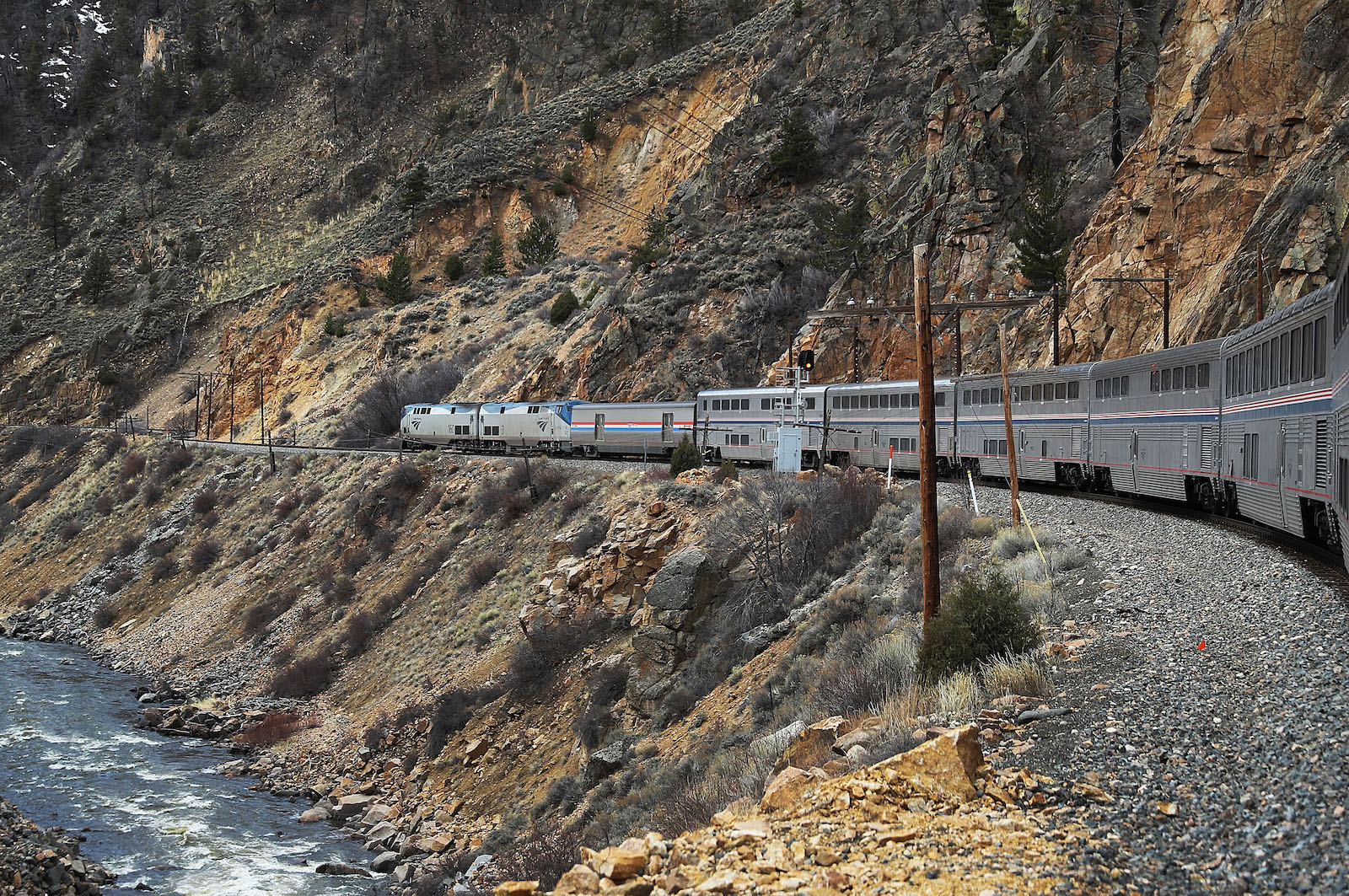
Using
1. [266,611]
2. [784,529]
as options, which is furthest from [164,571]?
[784,529]

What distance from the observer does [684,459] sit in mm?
35469

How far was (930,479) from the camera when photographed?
14.6 m

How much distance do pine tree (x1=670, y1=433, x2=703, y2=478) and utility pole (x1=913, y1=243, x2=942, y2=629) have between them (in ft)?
65.7

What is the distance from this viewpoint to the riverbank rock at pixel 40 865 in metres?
18.6

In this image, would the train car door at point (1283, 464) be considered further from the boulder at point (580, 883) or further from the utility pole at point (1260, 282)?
the utility pole at point (1260, 282)

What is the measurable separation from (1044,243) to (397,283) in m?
55.8

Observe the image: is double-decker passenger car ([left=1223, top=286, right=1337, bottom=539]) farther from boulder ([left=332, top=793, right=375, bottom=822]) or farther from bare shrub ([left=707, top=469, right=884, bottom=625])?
boulder ([left=332, top=793, right=375, bottom=822])

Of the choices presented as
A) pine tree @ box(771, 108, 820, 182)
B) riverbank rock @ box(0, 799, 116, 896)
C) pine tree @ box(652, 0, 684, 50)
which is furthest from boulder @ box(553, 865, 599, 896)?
pine tree @ box(652, 0, 684, 50)

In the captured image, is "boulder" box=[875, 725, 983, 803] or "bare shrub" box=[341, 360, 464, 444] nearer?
"boulder" box=[875, 725, 983, 803]

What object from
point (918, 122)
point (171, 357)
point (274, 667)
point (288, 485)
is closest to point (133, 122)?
point (171, 357)

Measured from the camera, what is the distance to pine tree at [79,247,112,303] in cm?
10700

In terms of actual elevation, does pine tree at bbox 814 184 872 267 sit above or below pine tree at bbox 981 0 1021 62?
below

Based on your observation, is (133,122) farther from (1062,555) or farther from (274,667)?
(1062,555)

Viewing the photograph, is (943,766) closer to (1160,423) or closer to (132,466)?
(1160,423)
